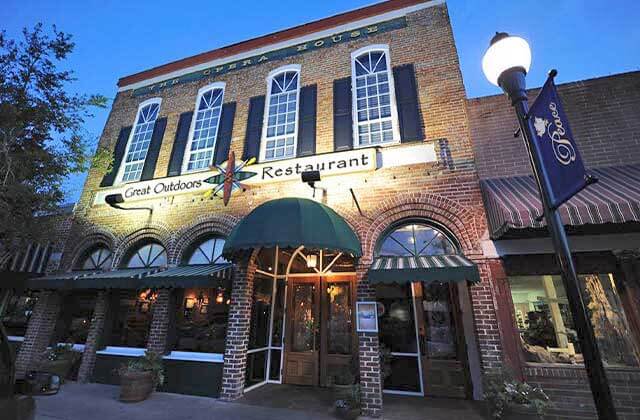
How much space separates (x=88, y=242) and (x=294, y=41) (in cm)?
922

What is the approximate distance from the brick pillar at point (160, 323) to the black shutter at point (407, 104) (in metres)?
7.26

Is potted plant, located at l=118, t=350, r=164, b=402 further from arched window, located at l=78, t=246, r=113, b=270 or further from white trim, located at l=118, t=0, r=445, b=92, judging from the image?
white trim, located at l=118, t=0, r=445, b=92

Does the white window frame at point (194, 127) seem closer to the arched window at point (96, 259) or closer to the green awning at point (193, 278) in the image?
the green awning at point (193, 278)

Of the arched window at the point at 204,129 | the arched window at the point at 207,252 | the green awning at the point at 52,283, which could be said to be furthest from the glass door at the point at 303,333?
the green awning at the point at 52,283

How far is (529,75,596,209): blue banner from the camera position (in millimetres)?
2594

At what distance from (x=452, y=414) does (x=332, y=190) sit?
5.10 m

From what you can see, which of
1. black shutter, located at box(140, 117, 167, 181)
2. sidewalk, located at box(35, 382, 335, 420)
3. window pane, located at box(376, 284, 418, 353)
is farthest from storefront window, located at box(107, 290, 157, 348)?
window pane, located at box(376, 284, 418, 353)

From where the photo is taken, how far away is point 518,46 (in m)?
2.99

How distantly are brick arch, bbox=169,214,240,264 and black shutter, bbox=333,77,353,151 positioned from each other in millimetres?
3461

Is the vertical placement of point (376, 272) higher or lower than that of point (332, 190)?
lower

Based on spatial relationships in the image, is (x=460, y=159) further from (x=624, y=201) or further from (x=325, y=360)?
(x=325, y=360)

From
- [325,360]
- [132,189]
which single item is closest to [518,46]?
[325,360]

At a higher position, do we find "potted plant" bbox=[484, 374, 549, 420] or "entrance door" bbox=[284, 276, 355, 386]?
"entrance door" bbox=[284, 276, 355, 386]

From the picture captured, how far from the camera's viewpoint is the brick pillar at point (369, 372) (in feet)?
18.2
